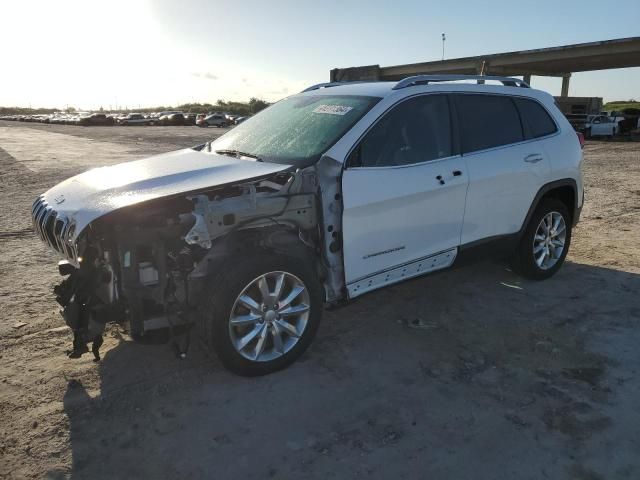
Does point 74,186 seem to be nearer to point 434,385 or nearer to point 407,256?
point 407,256

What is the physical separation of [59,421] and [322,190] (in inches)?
84.5

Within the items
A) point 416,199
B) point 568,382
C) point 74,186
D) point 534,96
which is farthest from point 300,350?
point 534,96

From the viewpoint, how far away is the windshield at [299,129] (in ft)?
12.7

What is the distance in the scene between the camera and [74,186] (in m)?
3.89

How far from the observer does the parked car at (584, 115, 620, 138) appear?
30.0m

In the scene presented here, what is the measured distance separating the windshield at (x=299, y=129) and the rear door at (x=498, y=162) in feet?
3.35

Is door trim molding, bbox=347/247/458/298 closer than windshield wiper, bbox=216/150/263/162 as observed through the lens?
Yes

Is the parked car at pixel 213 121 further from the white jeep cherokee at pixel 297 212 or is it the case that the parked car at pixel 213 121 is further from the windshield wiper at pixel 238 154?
the windshield wiper at pixel 238 154

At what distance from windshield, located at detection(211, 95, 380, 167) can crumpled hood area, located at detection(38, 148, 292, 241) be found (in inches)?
7.8

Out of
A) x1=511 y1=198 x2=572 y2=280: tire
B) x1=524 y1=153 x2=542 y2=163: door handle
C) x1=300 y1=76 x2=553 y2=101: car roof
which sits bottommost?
x1=511 y1=198 x2=572 y2=280: tire

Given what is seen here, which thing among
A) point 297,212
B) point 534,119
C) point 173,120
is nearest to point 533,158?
point 534,119

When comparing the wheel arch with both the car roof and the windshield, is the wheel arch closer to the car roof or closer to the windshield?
the car roof

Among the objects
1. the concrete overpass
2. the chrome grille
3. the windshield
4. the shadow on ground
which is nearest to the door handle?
the shadow on ground

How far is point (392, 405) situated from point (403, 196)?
1510 mm
